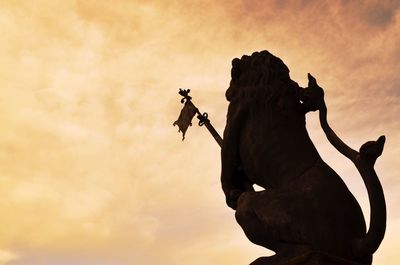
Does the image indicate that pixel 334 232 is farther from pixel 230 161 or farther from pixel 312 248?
pixel 230 161

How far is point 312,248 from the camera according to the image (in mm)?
4781

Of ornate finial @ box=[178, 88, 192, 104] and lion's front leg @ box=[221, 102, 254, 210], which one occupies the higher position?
ornate finial @ box=[178, 88, 192, 104]

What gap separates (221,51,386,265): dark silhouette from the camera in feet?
15.9

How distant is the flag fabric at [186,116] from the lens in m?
7.48

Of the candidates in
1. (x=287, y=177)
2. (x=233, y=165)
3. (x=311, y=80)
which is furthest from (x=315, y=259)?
(x=311, y=80)

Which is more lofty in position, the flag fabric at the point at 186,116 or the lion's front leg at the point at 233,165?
the flag fabric at the point at 186,116

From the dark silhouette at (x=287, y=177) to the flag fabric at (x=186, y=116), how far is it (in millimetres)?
1323

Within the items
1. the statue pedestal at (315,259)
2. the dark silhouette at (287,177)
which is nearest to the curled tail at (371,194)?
the dark silhouette at (287,177)

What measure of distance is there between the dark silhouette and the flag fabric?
1323 mm

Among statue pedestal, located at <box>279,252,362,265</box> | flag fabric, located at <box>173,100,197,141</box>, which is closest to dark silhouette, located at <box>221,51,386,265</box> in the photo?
statue pedestal, located at <box>279,252,362,265</box>

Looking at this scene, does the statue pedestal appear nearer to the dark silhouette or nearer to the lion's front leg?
the dark silhouette

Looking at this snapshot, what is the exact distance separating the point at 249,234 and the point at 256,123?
3.81ft

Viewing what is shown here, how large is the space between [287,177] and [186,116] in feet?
8.34

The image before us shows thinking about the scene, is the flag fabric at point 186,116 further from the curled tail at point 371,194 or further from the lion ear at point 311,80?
the curled tail at point 371,194
